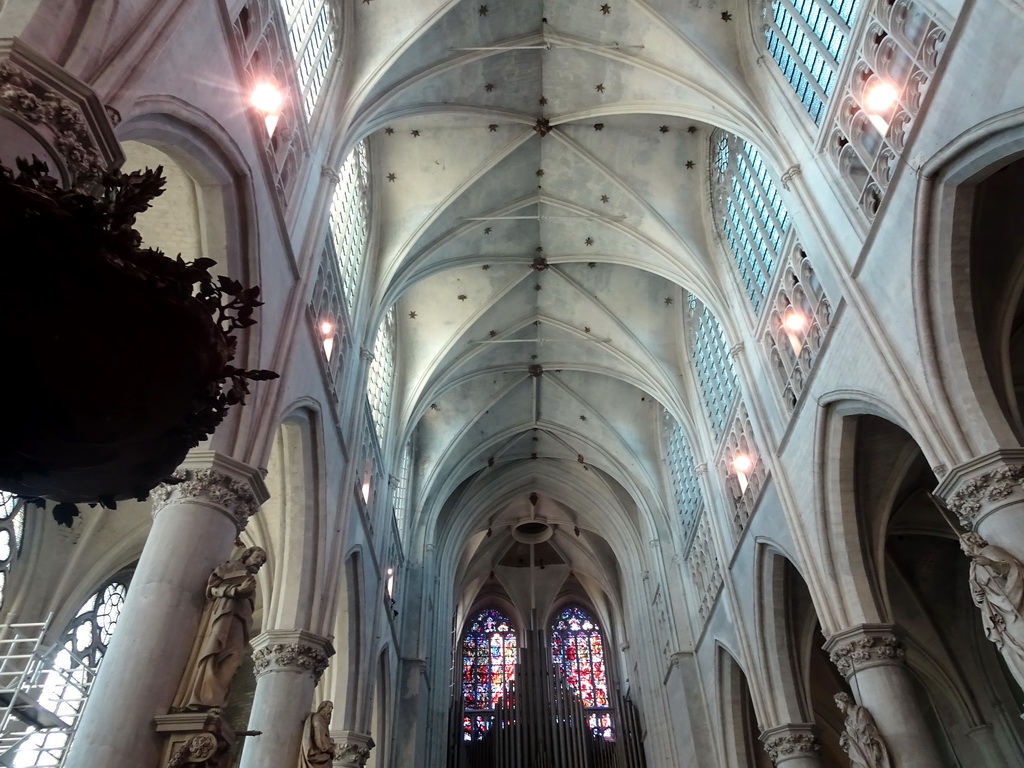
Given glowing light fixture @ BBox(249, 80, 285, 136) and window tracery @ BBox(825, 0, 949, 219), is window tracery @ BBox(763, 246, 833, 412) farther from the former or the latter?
glowing light fixture @ BBox(249, 80, 285, 136)

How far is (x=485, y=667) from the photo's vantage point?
106ft

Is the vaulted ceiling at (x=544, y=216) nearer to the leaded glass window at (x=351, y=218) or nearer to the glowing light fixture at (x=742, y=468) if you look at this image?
the leaded glass window at (x=351, y=218)

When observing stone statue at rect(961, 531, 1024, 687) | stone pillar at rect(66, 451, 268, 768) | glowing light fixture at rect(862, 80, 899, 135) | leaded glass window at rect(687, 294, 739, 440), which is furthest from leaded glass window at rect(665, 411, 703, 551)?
stone pillar at rect(66, 451, 268, 768)

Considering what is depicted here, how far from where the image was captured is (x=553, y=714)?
2886 centimetres

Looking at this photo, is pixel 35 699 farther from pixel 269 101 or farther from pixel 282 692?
pixel 269 101

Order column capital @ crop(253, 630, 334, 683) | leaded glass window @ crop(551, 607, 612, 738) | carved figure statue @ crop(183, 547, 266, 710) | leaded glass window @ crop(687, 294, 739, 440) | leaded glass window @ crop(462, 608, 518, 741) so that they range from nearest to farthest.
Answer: carved figure statue @ crop(183, 547, 266, 710), column capital @ crop(253, 630, 334, 683), leaded glass window @ crop(687, 294, 739, 440), leaded glass window @ crop(462, 608, 518, 741), leaded glass window @ crop(551, 607, 612, 738)

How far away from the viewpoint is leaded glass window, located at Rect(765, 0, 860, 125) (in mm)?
11617

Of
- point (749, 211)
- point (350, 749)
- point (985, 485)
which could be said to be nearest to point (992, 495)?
point (985, 485)

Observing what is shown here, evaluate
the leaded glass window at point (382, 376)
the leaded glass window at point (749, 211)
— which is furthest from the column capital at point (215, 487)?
the leaded glass window at point (749, 211)

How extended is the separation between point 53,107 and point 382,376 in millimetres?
14849

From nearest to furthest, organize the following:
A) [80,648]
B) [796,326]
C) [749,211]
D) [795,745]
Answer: [796,326] < [795,745] < [80,648] < [749,211]

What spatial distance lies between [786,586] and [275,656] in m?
9.53

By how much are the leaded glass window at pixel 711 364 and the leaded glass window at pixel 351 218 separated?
757 centimetres

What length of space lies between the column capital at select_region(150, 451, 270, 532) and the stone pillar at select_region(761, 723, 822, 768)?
10.8m
